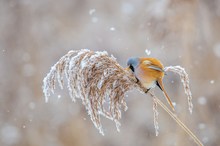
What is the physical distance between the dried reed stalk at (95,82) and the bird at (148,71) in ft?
0.19

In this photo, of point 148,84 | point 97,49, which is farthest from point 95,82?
point 97,49

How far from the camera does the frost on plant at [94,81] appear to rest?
2.81ft

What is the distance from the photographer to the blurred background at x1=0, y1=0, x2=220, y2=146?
2875 millimetres

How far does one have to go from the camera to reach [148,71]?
104cm

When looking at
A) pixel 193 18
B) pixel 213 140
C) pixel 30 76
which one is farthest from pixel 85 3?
pixel 213 140

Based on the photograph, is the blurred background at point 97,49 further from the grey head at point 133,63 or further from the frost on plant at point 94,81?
the frost on plant at point 94,81

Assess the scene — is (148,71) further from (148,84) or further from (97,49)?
(97,49)

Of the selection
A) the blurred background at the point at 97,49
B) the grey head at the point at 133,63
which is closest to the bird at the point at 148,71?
the grey head at the point at 133,63

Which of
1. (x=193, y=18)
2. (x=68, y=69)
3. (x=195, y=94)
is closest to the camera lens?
(x=68, y=69)

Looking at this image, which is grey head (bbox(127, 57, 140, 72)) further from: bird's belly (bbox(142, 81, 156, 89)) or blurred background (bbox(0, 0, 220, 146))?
blurred background (bbox(0, 0, 220, 146))

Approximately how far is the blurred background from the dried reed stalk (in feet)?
5.96

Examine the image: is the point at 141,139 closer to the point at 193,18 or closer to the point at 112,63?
the point at 193,18

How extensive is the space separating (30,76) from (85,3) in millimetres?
873

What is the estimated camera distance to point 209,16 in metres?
2.91
